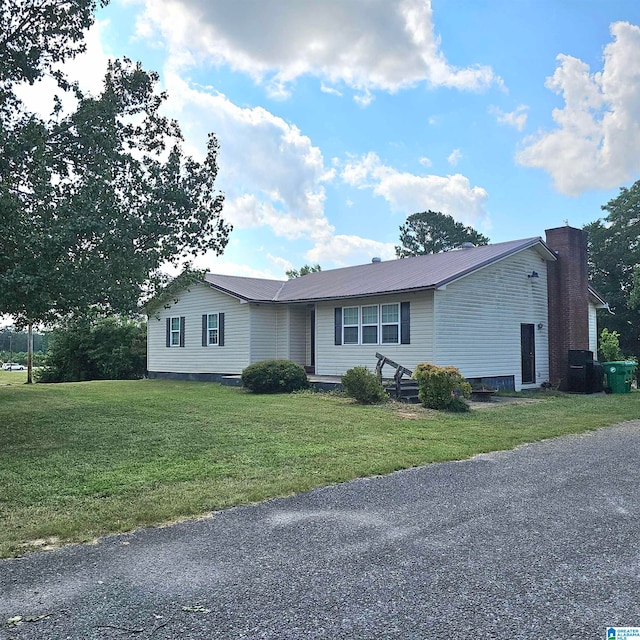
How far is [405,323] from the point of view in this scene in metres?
16.8

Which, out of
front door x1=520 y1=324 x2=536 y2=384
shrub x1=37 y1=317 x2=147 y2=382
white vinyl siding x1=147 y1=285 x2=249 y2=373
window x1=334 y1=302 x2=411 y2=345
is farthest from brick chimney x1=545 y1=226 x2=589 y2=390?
shrub x1=37 y1=317 x2=147 y2=382

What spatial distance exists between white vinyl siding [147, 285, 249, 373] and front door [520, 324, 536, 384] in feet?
31.1

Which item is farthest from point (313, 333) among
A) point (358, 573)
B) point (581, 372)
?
point (358, 573)

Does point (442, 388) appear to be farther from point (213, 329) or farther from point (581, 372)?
point (213, 329)

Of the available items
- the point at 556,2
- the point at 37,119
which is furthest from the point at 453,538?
the point at 556,2

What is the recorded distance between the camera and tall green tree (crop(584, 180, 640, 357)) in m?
36.8

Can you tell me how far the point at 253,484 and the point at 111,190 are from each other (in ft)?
18.9

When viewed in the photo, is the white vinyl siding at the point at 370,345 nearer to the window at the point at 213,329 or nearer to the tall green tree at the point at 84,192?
the window at the point at 213,329

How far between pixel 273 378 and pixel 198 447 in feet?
28.9

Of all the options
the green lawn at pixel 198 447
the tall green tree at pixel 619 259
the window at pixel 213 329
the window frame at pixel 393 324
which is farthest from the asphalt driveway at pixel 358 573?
the tall green tree at pixel 619 259

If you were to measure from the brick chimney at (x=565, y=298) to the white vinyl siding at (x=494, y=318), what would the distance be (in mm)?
322

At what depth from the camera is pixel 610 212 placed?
39.2m

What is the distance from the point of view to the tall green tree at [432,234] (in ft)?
168

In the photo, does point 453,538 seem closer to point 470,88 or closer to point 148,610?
point 148,610
